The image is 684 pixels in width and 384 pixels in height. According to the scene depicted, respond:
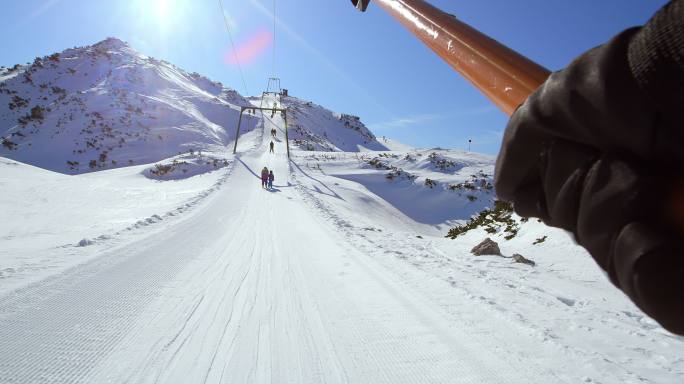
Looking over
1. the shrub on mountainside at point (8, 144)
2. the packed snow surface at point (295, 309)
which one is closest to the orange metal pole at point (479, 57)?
the packed snow surface at point (295, 309)

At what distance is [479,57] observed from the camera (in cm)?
219

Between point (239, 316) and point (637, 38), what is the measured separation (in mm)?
3758

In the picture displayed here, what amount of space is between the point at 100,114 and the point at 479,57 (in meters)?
47.3

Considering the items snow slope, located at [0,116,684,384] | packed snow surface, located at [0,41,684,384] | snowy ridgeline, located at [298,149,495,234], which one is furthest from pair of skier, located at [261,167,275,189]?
snow slope, located at [0,116,684,384]

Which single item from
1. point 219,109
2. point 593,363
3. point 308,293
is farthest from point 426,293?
point 219,109

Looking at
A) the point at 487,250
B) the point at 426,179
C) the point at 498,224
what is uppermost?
the point at 426,179

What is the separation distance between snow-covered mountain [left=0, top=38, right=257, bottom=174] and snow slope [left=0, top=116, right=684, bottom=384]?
29.9 meters

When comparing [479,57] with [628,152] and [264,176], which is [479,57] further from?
[264,176]

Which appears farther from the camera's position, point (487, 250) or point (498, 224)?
point (498, 224)

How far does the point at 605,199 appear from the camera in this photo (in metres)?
0.97

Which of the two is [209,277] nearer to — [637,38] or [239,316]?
[239,316]

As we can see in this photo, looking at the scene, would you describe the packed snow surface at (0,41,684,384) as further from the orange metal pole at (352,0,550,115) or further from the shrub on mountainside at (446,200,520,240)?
the orange metal pole at (352,0,550,115)

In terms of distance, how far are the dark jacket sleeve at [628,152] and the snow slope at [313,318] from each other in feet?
6.91

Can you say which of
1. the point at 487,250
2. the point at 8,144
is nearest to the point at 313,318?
the point at 487,250
